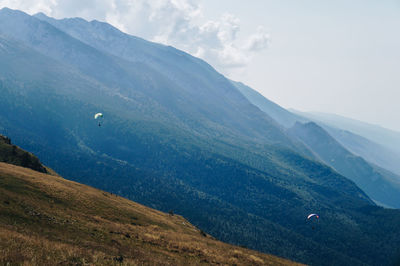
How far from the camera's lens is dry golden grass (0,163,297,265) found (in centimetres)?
1892

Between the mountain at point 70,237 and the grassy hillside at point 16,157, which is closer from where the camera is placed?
the mountain at point 70,237

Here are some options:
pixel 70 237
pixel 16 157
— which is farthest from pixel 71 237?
pixel 16 157

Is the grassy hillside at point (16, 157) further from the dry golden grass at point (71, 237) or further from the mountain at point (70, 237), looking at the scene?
the dry golden grass at point (71, 237)

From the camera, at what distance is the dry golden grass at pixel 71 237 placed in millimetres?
18922

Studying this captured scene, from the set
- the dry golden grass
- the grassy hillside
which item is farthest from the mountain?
the grassy hillside

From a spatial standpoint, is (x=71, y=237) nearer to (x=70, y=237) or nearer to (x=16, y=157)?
(x=70, y=237)

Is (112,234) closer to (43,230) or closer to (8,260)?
(43,230)

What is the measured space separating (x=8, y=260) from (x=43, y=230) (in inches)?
586

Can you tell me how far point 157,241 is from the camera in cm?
3812

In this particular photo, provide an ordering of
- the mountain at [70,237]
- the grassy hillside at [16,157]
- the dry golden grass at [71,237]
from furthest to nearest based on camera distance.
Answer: the grassy hillside at [16,157] → the mountain at [70,237] → the dry golden grass at [71,237]

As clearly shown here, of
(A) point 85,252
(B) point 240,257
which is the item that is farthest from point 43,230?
(B) point 240,257

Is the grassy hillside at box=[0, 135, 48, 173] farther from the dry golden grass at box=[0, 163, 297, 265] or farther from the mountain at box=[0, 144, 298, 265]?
the dry golden grass at box=[0, 163, 297, 265]

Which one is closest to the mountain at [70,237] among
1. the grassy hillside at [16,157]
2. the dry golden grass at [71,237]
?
the dry golden grass at [71,237]

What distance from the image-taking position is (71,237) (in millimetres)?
29219
